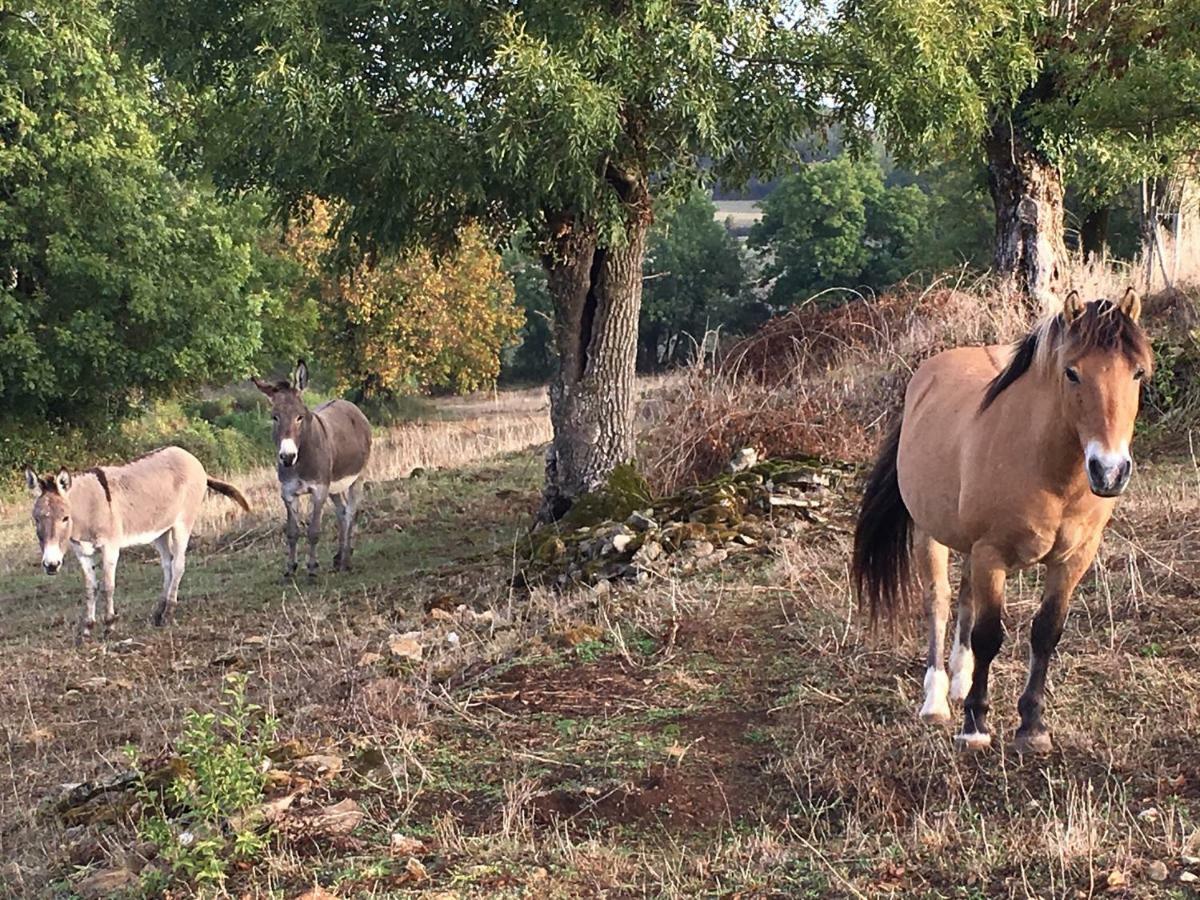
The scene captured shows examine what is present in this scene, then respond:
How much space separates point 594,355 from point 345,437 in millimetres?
4237

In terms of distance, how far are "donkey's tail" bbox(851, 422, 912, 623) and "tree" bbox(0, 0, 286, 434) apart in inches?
836

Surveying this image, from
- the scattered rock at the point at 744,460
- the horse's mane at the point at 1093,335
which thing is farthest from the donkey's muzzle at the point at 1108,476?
the scattered rock at the point at 744,460

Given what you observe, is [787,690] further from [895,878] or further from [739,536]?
[739,536]

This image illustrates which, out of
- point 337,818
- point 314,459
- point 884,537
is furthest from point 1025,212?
point 337,818

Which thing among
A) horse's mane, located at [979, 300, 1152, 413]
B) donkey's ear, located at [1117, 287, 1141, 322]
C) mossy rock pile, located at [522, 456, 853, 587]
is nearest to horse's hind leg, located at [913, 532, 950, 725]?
horse's mane, located at [979, 300, 1152, 413]

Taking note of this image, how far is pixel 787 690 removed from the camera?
225 inches

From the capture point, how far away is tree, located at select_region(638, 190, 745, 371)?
58.8 metres

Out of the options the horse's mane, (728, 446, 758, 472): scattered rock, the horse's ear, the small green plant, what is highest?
the horse's ear

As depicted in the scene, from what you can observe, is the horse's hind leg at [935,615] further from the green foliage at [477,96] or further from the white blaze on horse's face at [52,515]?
the white blaze on horse's face at [52,515]

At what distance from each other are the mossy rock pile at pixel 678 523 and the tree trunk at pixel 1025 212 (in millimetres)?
5796

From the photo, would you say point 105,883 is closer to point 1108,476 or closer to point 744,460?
point 1108,476

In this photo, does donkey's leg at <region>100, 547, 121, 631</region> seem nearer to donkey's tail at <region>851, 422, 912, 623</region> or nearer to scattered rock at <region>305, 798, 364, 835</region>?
scattered rock at <region>305, 798, 364, 835</region>

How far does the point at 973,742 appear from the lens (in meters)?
4.75

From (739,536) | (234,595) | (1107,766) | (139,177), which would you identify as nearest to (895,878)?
(1107,766)
